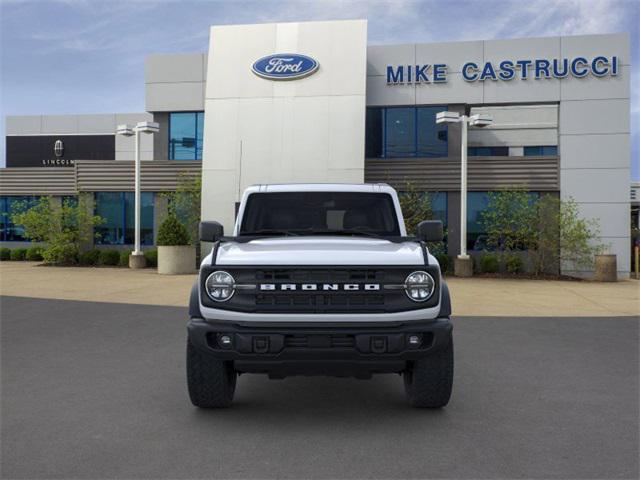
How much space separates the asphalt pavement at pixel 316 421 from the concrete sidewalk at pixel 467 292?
4387mm

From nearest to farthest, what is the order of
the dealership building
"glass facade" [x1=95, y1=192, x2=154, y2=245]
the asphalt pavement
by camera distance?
the asphalt pavement → the dealership building → "glass facade" [x1=95, y1=192, x2=154, y2=245]

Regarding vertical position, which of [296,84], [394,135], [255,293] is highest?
[296,84]

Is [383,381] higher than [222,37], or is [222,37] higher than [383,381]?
[222,37]

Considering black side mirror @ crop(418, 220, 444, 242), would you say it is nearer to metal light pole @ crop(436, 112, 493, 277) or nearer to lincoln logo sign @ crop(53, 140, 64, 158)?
metal light pole @ crop(436, 112, 493, 277)

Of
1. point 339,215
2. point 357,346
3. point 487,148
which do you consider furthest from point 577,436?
point 487,148

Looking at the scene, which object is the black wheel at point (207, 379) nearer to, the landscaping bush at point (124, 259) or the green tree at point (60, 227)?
the landscaping bush at point (124, 259)

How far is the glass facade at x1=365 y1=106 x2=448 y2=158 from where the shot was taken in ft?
77.4

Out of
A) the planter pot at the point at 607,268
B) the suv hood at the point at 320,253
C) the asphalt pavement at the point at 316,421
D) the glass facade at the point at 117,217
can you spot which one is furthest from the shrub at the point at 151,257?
the suv hood at the point at 320,253

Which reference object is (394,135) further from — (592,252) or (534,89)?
(592,252)

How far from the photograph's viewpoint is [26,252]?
88.2 feet

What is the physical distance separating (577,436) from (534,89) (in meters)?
20.1

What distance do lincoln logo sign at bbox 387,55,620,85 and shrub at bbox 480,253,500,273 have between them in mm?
6919

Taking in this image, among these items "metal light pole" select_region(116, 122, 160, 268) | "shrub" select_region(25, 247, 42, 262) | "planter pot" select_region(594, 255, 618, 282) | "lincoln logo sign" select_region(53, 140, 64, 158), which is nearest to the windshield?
"planter pot" select_region(594, 255, 618, 282)

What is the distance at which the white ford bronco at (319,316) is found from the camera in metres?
4.31
